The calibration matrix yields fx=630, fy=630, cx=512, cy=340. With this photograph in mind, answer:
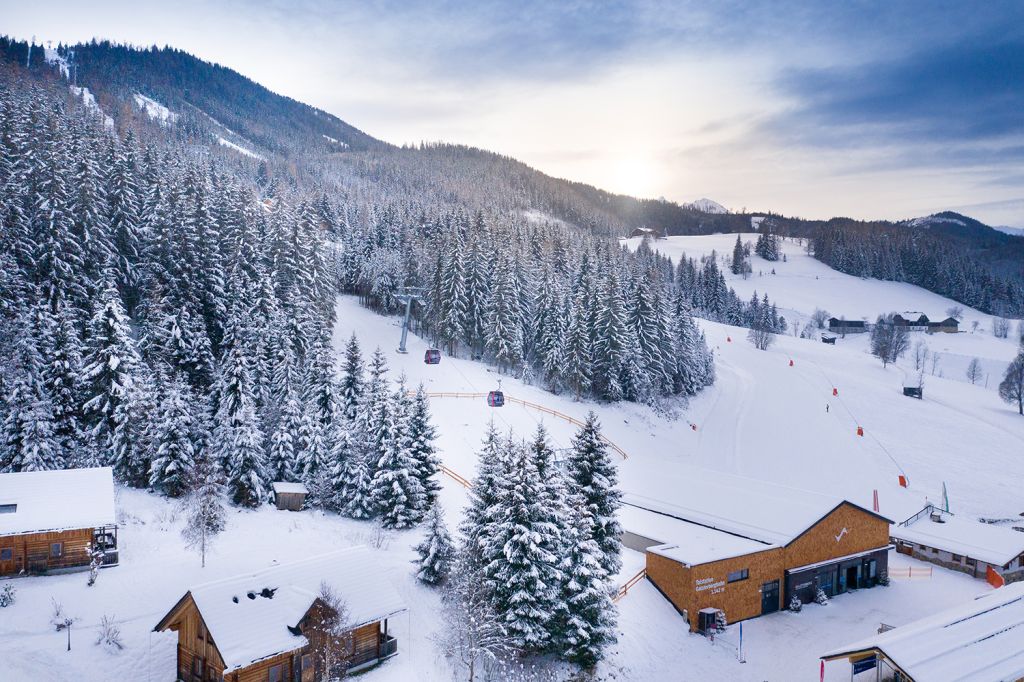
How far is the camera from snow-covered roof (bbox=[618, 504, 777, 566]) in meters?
32.2

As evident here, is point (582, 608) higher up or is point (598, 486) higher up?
point (598, 486)

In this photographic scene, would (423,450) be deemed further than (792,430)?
No

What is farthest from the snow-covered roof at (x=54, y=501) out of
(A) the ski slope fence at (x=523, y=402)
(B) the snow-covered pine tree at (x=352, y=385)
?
(A) the ski slope fence at (x=523, y=402)

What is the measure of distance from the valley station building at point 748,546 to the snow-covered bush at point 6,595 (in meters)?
28.7

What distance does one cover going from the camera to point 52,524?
28.4 meters

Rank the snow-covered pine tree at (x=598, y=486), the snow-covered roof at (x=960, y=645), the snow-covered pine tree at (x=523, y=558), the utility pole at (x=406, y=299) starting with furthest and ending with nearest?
the utility pole at (x=406, y=299) → the snow-covered pine tree at (x=598, y=486) → the snow-covered pine tree at (x=523, y=558) → the snow-covered roof at (x=960, y=645)

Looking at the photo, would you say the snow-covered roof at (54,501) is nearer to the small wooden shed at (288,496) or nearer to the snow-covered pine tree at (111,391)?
the snow-covered pine tree at (111,391)

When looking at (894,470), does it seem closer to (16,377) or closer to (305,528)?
(305,528)

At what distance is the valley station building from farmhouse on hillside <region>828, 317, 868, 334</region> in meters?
113

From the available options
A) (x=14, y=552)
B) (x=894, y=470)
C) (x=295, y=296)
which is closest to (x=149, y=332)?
(x=295, y=296)

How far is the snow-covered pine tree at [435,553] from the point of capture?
96.5 feet

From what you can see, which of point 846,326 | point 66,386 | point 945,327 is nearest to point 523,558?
point 66,386

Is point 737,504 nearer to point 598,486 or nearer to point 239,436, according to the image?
point 598,486

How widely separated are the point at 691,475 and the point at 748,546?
10.9 metres
